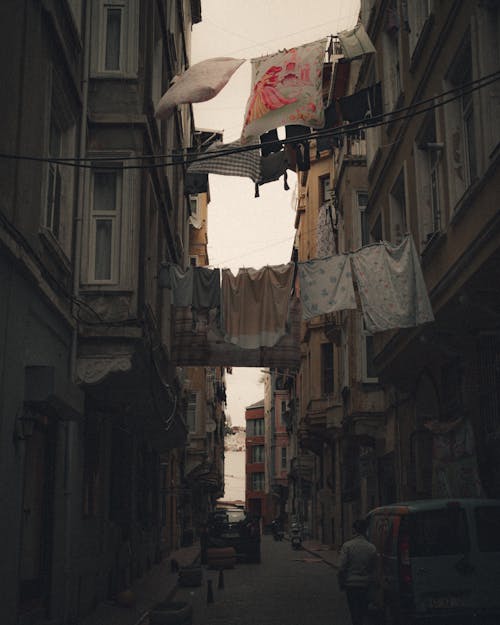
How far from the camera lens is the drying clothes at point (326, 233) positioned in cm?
3278

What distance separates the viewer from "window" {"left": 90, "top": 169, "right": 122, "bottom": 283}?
14945 millimetres

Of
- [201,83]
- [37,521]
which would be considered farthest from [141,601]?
[201,83]

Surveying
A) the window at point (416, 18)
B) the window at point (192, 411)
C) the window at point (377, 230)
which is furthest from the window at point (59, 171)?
the window at point (192, 411)

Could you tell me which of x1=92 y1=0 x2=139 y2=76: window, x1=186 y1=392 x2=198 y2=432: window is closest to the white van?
x1=92 y1=0 x2=139 y2=76: window

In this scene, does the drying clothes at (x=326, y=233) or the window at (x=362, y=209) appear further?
the drying clothes at (x=326, y=233)

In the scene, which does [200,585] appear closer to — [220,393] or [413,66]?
[413,66]

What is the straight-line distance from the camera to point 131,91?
15492 mm

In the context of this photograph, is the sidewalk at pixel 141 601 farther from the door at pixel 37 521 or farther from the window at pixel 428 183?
the window at pixel 428 183

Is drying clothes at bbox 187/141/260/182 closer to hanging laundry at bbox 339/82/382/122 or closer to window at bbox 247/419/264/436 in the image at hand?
hanging laundry at bbox 339/82/382/122

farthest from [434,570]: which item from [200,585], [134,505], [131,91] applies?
[134,505]

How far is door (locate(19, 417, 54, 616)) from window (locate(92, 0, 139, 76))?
678 centimetres

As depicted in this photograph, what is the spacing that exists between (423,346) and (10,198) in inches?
352

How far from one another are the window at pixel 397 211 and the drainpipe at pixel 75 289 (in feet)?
24.2

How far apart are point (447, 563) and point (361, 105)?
12.2 m
